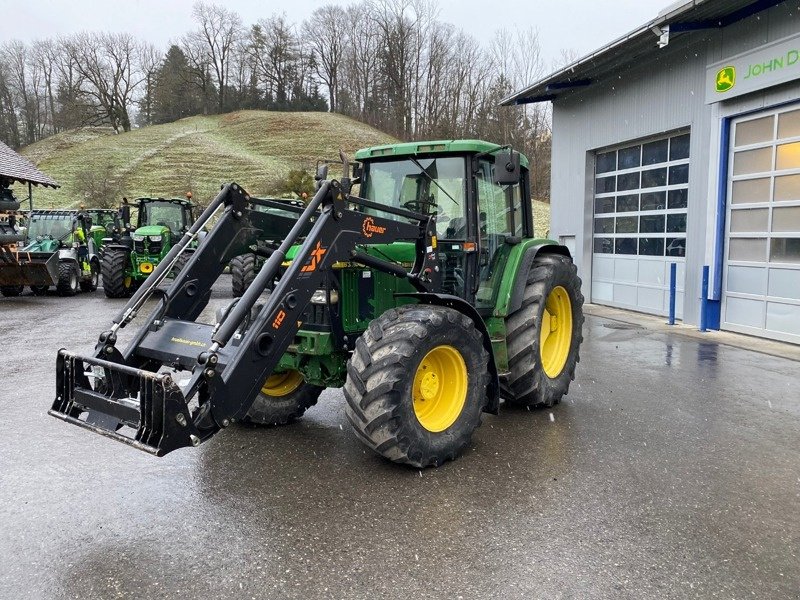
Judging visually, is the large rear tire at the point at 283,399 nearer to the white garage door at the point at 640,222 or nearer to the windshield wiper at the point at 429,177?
the windshield wiper at the point at 429,177

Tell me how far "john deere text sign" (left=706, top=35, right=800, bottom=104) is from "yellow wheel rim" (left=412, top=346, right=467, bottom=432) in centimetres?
729

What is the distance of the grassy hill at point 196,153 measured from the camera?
3769 centimetres

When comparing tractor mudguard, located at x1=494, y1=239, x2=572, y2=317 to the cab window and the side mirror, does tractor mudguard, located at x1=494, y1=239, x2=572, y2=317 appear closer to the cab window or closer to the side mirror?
the cab window

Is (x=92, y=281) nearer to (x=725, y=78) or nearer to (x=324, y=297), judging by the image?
(x=324, y=297)

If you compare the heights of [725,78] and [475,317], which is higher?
[725,78]

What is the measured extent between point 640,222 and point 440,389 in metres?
9.25

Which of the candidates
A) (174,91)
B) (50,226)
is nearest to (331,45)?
(174,91)

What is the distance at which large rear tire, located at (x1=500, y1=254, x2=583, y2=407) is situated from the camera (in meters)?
5.45

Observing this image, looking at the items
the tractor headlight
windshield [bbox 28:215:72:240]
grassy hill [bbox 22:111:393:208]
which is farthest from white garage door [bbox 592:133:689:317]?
grassy hill [bbox 22:111:393:208]

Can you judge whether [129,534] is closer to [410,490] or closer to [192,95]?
[410,490]

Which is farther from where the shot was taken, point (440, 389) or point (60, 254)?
point (60, 254)

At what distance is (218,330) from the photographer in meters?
3.72

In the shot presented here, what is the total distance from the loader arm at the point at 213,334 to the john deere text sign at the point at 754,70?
6947mm

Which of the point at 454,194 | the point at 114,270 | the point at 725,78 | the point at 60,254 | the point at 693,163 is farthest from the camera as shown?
the point at 60,254
